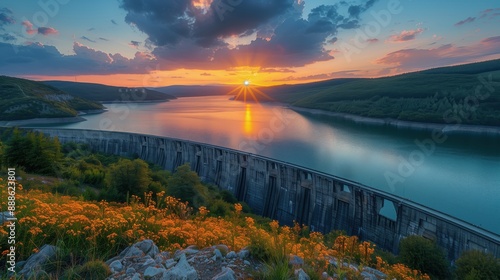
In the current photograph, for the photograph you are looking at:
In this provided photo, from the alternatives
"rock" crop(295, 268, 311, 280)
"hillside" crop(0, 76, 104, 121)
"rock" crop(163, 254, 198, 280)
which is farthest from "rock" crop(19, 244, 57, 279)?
"hillside" crop(0, 76, 104, 121)

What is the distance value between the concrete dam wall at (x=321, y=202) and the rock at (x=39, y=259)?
21.4 metres

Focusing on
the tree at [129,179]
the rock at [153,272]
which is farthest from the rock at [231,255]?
the tree at [129,179]

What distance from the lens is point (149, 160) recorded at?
5394 centimetres

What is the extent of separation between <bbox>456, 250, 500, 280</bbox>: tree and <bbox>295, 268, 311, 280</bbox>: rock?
40.1 ft

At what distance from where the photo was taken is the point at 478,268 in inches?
555

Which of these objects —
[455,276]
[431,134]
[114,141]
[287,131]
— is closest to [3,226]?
[455,276]

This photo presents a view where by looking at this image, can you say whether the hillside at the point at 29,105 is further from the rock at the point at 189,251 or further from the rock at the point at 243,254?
the rock at the point at 243,254

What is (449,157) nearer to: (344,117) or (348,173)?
(348,173)

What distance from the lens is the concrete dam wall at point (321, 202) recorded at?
20.0 metres

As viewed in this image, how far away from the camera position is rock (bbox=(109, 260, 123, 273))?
534 centimetres

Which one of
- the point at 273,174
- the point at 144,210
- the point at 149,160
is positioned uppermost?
the point at 144,210

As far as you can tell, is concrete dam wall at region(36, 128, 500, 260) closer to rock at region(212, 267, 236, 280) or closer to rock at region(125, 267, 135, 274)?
rock at region(212, 267, 236, 280)

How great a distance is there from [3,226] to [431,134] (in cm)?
8702

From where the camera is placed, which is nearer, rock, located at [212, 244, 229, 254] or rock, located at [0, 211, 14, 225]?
rock, located at [212, 244, 229, 254]
